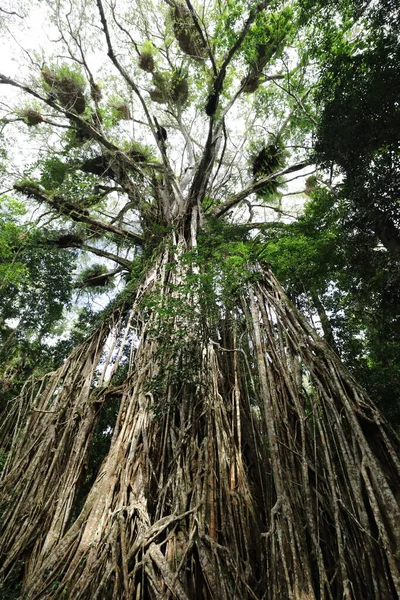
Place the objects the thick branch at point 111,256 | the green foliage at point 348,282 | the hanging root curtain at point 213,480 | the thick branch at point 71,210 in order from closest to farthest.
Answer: the hanging root curtain at point 213,480, the green foliage at point 348,282, the thick branch at point 71,210, the thick branch at point 111,256

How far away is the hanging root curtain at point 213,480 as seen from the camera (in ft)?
5.47

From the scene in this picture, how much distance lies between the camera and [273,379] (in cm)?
261

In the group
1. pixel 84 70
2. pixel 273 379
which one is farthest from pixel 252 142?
pixel 273 379

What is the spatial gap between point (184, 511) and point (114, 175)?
19.6 ft

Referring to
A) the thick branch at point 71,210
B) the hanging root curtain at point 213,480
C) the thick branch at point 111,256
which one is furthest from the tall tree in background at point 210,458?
the thick branch at point 111,256

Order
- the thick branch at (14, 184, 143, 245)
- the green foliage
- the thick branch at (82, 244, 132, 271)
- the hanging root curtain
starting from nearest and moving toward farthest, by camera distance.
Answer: the hanging root curtain
the green foliage
the thick branch at (14, 184, 143, 245)
the thick branch at (82, 244, 132, 271)

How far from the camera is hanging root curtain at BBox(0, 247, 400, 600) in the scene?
1667mm

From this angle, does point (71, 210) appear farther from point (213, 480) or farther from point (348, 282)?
point (213, 480)

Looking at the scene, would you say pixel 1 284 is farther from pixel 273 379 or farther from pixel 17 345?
pixel 273 379

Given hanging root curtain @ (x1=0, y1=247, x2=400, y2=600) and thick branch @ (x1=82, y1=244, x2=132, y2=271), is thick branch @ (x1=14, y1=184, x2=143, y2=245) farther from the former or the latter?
hanging root curtain @ (x1=0, y1=247, x2=400, y2=600)

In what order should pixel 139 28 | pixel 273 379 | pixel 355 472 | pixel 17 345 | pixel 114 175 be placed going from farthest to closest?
pixel 17 345
pixel 114 175
pixel 139 28
pixel 273 379
pixel 355 472

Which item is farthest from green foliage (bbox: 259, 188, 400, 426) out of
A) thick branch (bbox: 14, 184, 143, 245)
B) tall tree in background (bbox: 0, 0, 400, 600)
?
thick branch (bbox: 14, 184, 143, 245)

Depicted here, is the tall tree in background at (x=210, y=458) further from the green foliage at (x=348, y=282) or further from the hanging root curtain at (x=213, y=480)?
the green foliage at (x=348, y=282)

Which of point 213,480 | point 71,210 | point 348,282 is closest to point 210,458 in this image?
point 213,480
